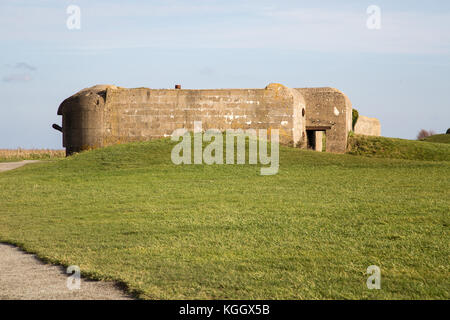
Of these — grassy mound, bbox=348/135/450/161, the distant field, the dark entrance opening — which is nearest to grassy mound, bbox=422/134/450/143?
grassy mound, bbox=348/135/450/161

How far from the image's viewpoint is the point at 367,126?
45.1 meters

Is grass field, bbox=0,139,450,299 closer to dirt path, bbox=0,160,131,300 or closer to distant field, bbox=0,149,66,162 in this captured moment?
dirt path, bbox=0,160,131,300

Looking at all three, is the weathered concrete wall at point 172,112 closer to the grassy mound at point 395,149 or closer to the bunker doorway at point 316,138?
the bunker doorway at point 316,138

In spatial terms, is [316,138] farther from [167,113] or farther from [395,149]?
[167,113]

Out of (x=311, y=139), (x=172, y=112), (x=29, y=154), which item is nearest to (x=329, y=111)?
(x=311, y=139)

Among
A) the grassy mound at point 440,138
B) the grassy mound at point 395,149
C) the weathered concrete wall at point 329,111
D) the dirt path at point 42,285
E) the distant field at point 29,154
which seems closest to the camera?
the dirt path at point 42,285

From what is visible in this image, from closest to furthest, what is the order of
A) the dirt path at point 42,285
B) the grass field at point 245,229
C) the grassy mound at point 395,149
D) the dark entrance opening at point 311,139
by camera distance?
the dirt path at point 42,285, the grass field at point 245,229, the grassy mound at point 395,149, the dark entrance opening at point 311,139

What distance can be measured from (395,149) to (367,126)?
454 inches

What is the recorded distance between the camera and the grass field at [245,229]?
6.71m

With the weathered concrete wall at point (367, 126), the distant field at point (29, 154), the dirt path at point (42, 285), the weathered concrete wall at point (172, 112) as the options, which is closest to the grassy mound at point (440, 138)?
the weathered concrete wall at point (367, 126)

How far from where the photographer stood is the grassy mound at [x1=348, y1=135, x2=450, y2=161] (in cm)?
3272

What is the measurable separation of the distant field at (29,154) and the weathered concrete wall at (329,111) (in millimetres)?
17368
